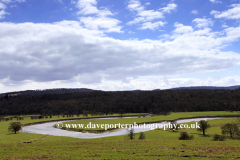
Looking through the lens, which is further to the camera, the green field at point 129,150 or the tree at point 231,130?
the tree at point 231,130

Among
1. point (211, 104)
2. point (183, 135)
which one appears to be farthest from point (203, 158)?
point (211, 104)

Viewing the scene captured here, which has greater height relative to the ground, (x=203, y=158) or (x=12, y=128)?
(x=203, y=158)

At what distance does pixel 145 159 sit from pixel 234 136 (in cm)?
4365

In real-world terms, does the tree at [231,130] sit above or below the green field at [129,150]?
below

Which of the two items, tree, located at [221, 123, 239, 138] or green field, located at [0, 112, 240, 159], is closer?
green field, located at [0, 112, 240, 159]

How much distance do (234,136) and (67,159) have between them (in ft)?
166

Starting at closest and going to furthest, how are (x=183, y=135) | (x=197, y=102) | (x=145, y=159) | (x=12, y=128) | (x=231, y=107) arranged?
(x=145, y=159)
(x=183, y=135)
(x=12, y=128)
(x=231, y=107)
(x=197, y=102)

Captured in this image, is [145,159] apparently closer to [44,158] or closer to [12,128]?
[44,158]

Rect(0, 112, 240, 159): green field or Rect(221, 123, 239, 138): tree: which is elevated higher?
Rect(0, 112, 240, 159): green field

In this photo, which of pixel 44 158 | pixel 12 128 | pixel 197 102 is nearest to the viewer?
pixel 44 158

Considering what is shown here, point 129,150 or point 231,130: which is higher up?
point 129,150

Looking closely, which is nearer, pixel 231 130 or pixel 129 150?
pixel 129 150

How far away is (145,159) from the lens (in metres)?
20.3

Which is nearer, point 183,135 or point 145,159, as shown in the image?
point 145,159
